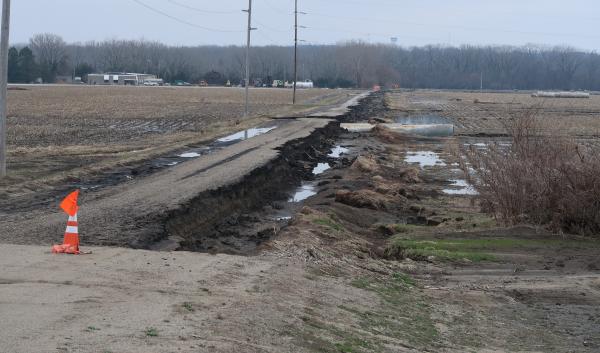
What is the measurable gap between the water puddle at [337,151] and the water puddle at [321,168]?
2915 millimetres

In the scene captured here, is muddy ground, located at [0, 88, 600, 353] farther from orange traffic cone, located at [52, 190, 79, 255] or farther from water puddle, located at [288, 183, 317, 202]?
water puddle, located at [288, 183, 317, 202]

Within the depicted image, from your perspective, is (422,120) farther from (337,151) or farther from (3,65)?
(3,65)

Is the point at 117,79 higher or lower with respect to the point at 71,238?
lower

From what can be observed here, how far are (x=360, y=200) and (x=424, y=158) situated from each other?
13.6m

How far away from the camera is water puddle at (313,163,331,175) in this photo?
2735 centimetres

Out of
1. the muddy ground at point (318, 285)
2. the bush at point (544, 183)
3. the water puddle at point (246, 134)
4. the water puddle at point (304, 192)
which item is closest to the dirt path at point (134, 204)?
the muddy ground at point (318, 285)

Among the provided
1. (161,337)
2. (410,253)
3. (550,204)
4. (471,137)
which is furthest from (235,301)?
(471,137)

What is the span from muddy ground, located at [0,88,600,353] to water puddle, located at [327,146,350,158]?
12528 mm

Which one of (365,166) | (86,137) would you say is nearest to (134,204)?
(365,166)

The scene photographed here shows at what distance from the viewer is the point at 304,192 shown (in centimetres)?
2277

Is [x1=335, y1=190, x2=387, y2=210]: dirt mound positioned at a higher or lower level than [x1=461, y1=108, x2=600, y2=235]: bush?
lower

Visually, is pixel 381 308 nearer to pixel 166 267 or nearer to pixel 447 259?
pixel 166 267

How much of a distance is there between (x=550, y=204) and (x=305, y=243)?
5.12m

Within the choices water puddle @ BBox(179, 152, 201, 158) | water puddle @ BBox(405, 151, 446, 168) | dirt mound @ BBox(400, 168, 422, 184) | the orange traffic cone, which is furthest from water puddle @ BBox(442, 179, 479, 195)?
the orange traffic cone
